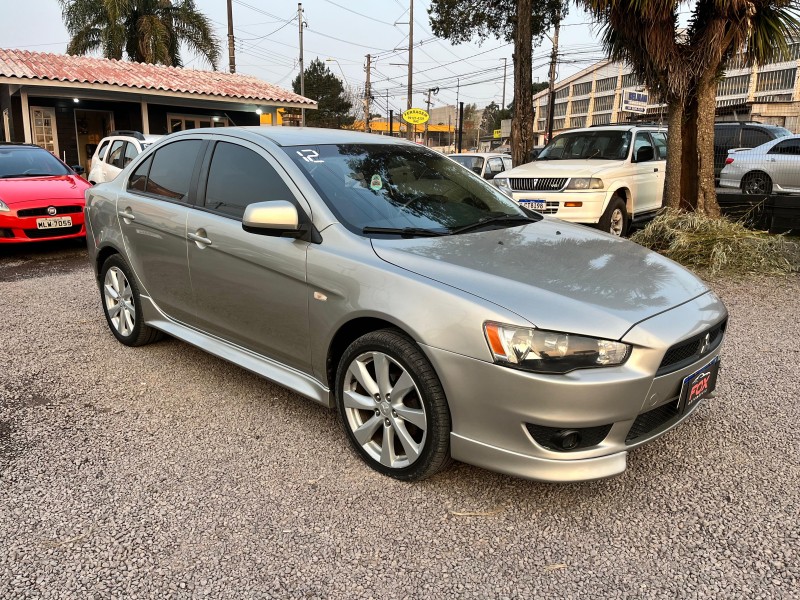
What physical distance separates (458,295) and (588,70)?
81.6m

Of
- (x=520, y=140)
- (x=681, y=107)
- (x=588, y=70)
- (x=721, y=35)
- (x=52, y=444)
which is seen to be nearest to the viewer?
(x=52, y=444)

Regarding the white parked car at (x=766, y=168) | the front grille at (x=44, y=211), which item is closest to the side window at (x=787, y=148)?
the white parked car at (x=766, y=168)

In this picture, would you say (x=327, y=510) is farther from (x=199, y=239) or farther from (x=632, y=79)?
(x=632, y=79)

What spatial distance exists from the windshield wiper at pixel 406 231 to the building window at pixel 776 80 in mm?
60743

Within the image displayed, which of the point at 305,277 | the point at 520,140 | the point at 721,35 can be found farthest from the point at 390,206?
the point at 520,140

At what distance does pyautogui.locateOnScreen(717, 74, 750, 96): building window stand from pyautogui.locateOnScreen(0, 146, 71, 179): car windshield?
60.4 m

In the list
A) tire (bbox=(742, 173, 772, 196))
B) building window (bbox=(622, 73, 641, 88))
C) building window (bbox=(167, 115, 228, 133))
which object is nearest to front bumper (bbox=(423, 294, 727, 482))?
building window (bbox=(622, 73, 641, 88))

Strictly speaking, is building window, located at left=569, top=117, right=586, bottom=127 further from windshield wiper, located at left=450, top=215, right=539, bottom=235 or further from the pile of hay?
windshield wiper, located at left=450, top=215, right=539, bottom=235

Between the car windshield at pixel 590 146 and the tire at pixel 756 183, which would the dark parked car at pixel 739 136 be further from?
the car windshield at pixel 590 146

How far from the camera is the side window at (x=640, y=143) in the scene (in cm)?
970

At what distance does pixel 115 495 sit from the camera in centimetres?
285

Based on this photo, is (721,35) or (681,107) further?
(681,107)

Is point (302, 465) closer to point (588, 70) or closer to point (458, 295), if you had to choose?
point (458, 295)

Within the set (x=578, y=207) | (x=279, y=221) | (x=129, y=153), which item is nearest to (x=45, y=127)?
(x=129, y=153)
